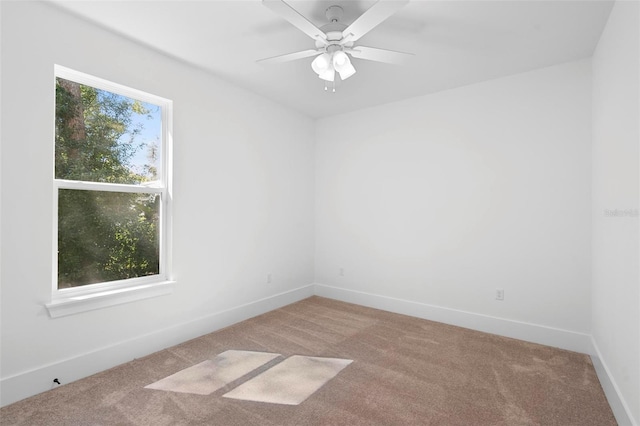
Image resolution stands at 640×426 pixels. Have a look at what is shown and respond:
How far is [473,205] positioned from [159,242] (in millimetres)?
3318

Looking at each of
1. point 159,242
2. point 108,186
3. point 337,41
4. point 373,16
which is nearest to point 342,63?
point 337,41

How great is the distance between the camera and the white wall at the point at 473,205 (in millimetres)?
2893

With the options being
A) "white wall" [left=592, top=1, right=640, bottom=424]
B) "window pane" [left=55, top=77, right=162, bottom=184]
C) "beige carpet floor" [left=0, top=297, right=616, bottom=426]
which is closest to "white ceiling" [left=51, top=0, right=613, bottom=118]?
"white wall" [left=592, top=1, right=640, bottom=424]

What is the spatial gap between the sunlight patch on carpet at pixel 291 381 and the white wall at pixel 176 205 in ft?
3.64

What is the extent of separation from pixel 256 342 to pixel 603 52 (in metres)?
3.86

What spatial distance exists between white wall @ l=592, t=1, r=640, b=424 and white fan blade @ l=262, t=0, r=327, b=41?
182 cm

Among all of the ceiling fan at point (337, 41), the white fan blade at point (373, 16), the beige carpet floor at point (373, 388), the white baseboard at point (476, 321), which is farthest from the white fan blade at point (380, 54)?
the white baseboard at point (476, 321)

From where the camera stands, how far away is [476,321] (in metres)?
3.35

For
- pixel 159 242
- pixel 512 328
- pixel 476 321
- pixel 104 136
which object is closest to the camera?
pixel 104 136

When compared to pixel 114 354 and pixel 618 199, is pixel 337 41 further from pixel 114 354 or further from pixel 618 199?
pixel 114 354

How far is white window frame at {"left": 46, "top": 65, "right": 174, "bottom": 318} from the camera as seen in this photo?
226cm

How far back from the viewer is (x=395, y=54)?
219 centimetres

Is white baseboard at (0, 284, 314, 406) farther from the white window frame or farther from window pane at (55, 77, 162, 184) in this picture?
window pane at (55, 77, 162, 184)

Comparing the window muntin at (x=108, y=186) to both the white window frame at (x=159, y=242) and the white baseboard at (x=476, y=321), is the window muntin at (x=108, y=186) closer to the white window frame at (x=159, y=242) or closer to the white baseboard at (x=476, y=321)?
the white window frame at (x=159, y=242)
